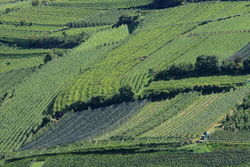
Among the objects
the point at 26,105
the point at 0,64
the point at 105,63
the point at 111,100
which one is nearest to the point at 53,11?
the point at 0,64

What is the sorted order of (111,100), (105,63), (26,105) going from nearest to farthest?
(111,100) < (26,105) < (105,63)

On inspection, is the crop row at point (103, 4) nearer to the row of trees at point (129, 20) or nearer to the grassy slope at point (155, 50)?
the row of trees at point (129, 20)

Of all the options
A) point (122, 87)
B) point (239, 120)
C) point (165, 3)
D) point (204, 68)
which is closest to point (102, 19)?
point (165, 3)

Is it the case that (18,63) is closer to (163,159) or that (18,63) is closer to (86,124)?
(86,124)

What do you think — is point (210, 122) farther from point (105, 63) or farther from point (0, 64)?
point (0, 64)

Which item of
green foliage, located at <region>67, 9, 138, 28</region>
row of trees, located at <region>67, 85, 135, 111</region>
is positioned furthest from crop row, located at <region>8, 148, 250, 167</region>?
green foliage, located at <region>67, 9, 138, 28</region>
